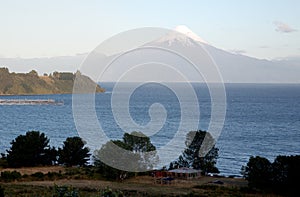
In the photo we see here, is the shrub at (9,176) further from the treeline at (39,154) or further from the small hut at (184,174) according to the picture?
the small hut at (184,174)

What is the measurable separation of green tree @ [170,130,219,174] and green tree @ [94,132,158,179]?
3.00 metres

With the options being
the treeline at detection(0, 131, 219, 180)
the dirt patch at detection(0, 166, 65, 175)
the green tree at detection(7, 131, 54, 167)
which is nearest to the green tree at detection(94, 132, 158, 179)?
the treeline at detection(0, 131, 219, 180)

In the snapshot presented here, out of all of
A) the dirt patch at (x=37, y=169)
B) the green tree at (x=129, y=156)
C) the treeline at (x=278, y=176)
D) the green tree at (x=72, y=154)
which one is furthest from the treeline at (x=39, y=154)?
the treeline at (x=278, y=176)

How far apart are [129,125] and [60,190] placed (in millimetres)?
77970

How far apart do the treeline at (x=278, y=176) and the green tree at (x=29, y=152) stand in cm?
2076

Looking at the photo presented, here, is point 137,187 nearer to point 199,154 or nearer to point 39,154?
point 199,154

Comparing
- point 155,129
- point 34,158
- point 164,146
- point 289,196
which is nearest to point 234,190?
point 289,196

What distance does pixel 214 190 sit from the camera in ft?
96.6

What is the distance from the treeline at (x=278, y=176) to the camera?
99.6 feet

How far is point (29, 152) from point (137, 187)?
15746 mm

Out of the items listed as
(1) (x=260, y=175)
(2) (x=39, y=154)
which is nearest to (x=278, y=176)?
(1) (x=260, y=175)

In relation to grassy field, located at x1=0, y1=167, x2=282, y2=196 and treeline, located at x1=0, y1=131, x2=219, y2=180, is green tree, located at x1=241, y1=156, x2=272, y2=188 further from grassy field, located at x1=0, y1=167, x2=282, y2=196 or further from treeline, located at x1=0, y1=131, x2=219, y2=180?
Answer: treeline, located at x1=0, y1=131, x2=219, y2=180

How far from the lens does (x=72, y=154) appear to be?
1710 inches

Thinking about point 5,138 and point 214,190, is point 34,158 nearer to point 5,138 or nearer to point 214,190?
point 214,190
